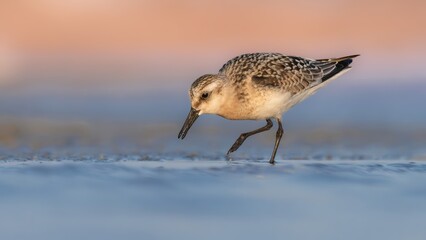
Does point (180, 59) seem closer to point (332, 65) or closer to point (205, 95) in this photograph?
point (332, 65)

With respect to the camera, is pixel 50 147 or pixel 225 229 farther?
pixel 50 147

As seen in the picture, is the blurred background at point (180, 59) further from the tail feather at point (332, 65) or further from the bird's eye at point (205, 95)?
the bird's eye at point (205, 95)

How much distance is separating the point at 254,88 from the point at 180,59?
1089 cm

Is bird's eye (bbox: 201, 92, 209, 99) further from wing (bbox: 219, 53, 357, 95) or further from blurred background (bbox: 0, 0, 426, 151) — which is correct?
blurred background (bbox: 0, 0, 426, 151)

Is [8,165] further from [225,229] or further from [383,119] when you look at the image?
[383,119]

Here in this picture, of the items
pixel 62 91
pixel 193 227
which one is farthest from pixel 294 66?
pixel 62 91

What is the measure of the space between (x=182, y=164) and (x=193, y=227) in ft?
9.16

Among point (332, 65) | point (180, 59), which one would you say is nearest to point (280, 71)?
point (332, 65)

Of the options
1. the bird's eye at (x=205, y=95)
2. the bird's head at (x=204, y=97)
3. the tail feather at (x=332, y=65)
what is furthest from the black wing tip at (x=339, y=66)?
the bird's eye at (x=205, y=95)

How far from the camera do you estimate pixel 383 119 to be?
50.5 ft

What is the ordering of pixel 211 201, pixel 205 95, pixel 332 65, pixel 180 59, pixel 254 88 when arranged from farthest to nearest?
pixel 180 59 < pixel 332 65 < pixel 254 88 < pixel 205 95 < pixel 211 201

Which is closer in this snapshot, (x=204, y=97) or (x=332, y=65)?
(x=204, y=97)

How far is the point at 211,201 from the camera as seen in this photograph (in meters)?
6.96

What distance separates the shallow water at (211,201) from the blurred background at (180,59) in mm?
4944
